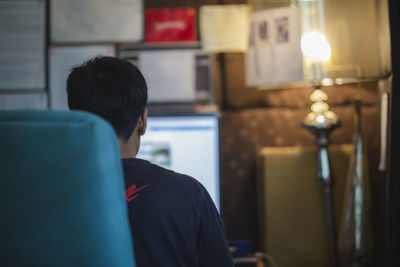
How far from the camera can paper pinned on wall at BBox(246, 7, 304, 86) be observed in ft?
3.91

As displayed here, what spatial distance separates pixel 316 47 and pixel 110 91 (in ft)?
2.34

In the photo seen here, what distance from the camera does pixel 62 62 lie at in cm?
150

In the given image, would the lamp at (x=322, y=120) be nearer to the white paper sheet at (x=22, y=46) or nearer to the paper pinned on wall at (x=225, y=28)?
the paper pinned on wall at (x=225, y=28)

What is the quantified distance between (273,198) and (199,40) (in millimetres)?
620

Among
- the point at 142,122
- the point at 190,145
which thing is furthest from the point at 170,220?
the point at 190,145

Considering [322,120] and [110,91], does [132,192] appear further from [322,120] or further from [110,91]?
[322,120]

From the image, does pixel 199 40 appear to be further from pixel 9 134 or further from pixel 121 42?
pixel 9 134

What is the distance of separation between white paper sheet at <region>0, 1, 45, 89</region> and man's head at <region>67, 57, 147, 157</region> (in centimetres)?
90

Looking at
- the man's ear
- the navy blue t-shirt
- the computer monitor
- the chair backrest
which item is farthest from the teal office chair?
the chair backrest

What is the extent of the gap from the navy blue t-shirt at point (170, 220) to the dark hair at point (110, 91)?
8 cm

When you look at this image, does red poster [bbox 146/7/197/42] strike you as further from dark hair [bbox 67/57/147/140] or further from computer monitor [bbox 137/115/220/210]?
dark hair [bbox 67/57/147/140]

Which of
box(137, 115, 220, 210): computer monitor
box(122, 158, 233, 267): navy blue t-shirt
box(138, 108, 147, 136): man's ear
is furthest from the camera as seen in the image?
box(137, 115, 220, 210): computer monitor

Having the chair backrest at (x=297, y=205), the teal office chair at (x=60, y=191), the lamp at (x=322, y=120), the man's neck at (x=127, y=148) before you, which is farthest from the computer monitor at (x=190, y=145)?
the teal office chair at (x=60, y=191)

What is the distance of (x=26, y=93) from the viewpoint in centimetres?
150
